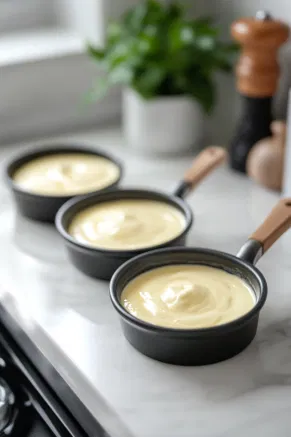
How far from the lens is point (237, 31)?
119 cm

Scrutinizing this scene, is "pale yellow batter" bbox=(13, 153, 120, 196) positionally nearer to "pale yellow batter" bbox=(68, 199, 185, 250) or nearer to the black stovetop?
"pale yellow batter" bbox=(68, 199, 185, 250)

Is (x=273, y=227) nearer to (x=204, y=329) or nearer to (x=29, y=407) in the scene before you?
(x=204, y=329)

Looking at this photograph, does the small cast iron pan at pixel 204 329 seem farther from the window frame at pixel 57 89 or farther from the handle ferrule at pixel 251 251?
the window frame at pixel 57 89

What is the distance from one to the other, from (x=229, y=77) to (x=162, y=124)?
20 cm

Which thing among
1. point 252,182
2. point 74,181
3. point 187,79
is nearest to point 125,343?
point 74,181

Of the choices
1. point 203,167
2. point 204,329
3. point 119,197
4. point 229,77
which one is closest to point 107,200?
point 119,197

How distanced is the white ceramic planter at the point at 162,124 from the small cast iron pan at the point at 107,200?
18 cm

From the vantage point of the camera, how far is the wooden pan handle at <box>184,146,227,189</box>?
3.66ft

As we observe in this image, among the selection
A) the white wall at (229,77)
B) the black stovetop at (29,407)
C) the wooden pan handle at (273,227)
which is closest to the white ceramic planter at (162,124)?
the white wall at (229,77)

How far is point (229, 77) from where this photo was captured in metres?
1.45

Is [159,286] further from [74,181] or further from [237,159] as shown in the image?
[237,159]

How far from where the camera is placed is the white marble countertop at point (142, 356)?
769 millimetres

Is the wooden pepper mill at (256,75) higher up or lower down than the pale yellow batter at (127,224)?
higher up

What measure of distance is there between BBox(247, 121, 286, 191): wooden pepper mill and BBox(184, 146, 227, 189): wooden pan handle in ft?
0.28
